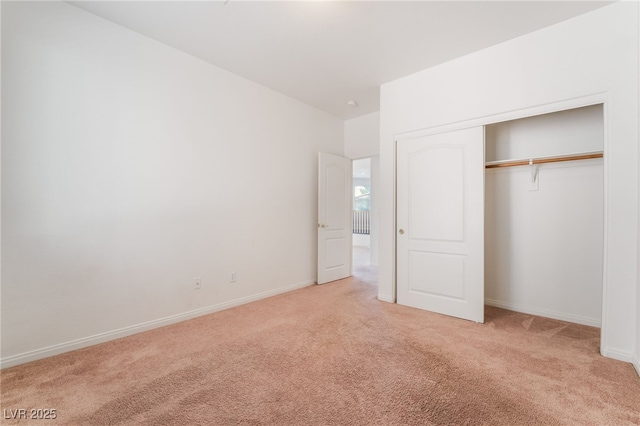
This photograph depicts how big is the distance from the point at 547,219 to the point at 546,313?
1022mm

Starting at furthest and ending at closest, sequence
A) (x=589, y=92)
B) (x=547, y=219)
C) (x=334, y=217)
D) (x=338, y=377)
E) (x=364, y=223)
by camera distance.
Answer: (x=364, y=223)
(x=334, y=217)
(x=547, y=219)
(x=589, y=92)
(x=338, y=377)

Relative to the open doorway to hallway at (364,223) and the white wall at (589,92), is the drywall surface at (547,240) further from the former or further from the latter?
the open doorway to hallway at (364,223)

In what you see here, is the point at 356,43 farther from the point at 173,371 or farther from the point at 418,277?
the point at 173,371

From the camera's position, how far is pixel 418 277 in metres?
3.28

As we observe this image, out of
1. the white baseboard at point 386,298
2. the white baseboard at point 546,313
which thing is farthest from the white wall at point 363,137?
the white baseboard at point 546,313

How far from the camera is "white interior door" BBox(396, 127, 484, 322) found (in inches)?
113

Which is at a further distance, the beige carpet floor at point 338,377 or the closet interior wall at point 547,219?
the closet interior wall at point 547,219

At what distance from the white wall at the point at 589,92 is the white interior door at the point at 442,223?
31 cm

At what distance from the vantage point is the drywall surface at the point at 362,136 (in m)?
4.60

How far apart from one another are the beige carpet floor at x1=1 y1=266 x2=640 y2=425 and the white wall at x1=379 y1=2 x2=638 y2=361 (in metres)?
0.65

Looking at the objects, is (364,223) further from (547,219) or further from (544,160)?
(544,160)

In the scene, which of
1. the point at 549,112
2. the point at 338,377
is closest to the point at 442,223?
the point at 549,112

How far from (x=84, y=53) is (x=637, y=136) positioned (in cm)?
443

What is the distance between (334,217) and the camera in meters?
4.59
